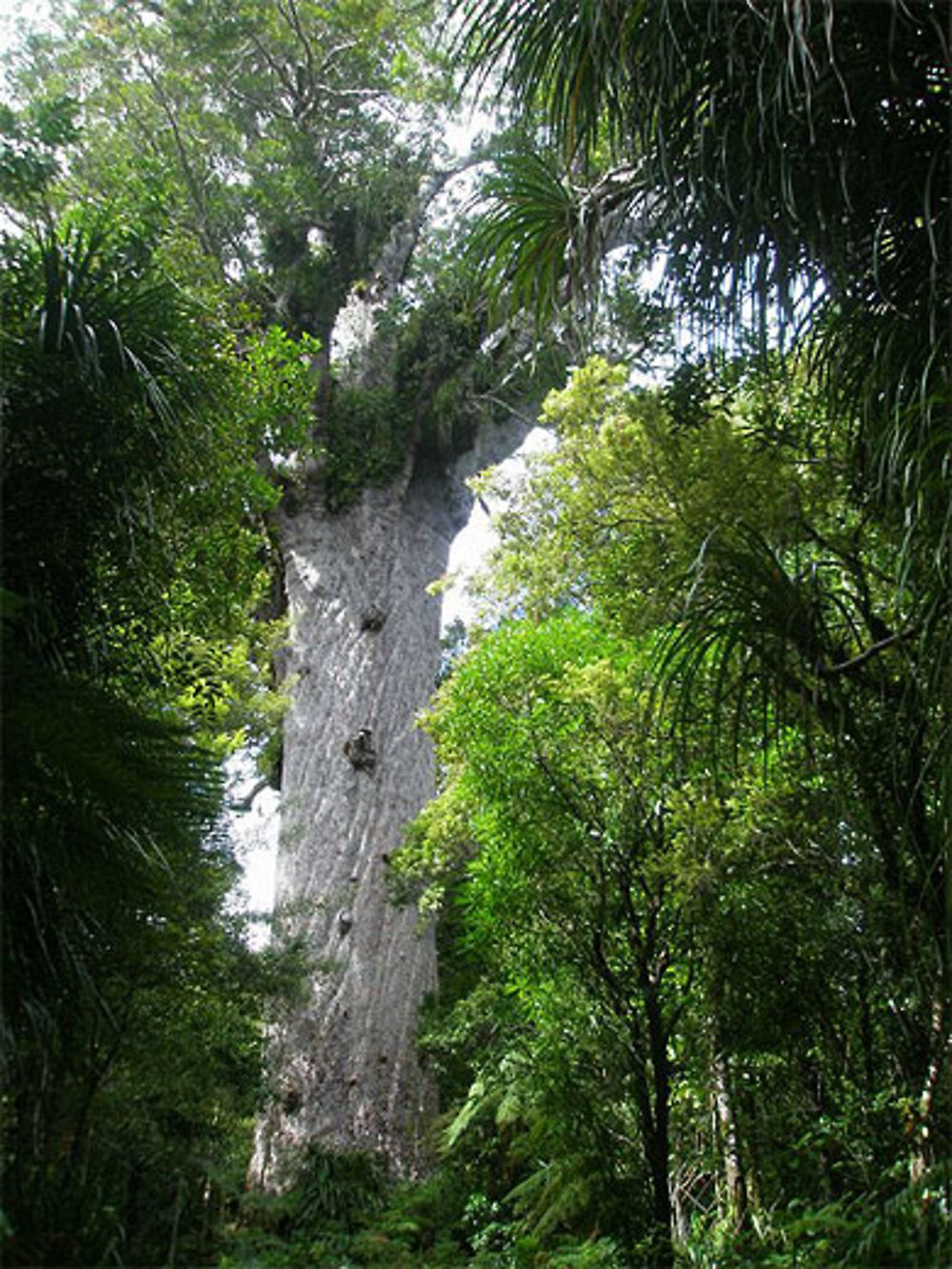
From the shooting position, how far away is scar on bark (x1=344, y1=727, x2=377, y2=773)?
22.7 feet

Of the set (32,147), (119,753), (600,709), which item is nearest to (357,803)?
(600,709)

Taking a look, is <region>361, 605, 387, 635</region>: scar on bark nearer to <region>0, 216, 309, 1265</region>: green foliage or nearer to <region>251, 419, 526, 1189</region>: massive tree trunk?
<region>251, 419, 526, 1189</region>: massive tree trunk

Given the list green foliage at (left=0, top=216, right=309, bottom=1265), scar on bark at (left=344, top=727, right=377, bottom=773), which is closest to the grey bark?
scar on bark at (left=344, top=727, right=377, bottom=773)

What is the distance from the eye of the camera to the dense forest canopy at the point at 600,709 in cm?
245

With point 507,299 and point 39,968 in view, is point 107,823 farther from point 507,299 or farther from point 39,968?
point 507,299

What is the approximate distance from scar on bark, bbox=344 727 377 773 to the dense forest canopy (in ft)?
4.55

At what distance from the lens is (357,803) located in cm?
676

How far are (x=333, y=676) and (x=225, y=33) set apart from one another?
5.24m

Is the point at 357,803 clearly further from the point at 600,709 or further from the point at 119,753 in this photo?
the point at 119,753

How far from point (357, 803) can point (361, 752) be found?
0.38 meters

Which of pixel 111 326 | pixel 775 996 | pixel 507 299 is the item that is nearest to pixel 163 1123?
pixel 775 996

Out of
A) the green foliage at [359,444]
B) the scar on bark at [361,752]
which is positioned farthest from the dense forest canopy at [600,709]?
the green foliage at [359,444]

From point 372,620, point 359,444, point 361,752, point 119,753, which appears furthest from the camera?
point 359,444

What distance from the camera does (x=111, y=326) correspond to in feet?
10.3
